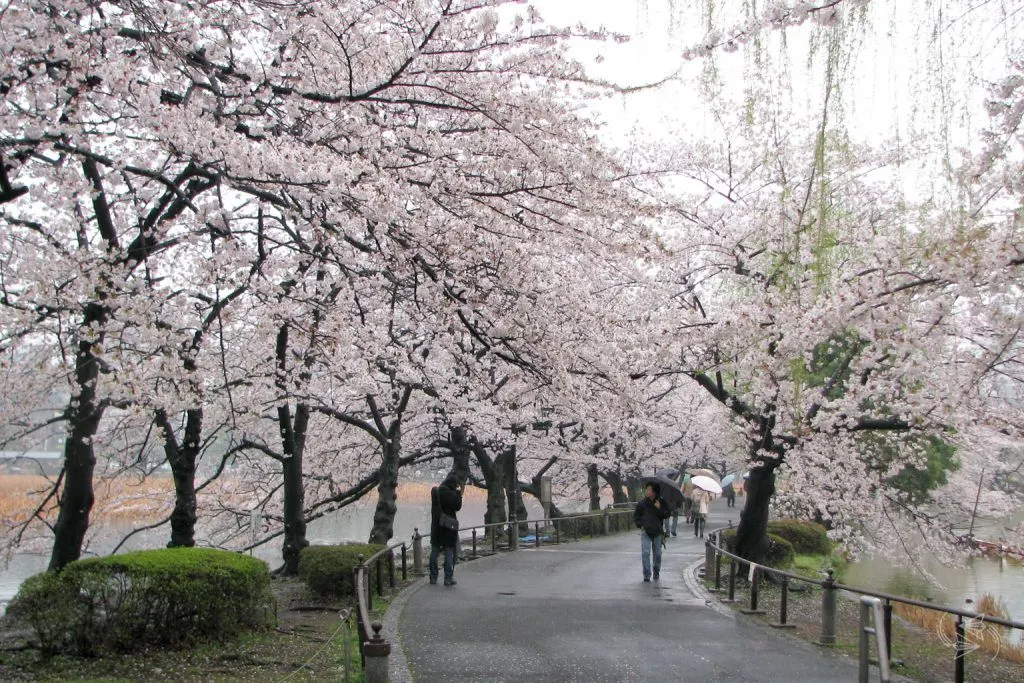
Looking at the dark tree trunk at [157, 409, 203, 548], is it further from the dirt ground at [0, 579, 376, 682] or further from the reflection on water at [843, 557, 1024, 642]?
the reflection on water at [843, 557, 1024, 642]

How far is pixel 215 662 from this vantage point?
27.8ft

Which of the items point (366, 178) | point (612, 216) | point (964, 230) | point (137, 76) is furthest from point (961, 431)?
point (137, 76)

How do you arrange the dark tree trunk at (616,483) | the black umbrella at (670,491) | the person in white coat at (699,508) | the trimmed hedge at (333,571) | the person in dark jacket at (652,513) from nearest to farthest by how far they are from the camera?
the trimmed hedge at (333,571) < the person in dark jacket at (652,513) < the black umbrella at (670,491) < the person in white coat at (699,508) < the dark tree trunk at (616,483)

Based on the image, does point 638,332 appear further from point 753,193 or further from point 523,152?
point 523,152

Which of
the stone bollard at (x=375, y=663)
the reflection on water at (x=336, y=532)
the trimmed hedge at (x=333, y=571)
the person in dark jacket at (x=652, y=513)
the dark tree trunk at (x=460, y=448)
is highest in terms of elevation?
the dark tree trunk at (x=460, y=448)

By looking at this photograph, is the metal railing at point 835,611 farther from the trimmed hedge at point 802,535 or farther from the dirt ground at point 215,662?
the trimmed hedge at point 802,535

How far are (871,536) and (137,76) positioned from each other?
20.9 m

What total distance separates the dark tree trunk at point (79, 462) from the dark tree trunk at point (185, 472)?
7.63ft

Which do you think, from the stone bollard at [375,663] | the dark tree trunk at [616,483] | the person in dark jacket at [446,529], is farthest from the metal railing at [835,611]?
the dark tree trunk at [616,483]

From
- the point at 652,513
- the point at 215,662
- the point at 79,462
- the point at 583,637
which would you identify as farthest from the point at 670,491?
the point at 215,662

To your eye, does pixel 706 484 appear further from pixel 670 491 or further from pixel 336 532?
pixel 336 532

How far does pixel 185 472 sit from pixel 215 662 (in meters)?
5.92

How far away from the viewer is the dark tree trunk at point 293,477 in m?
15.7

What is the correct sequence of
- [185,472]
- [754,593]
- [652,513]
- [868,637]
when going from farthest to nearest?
[652,513] < [185,472] < [754,593] < [868,637]
